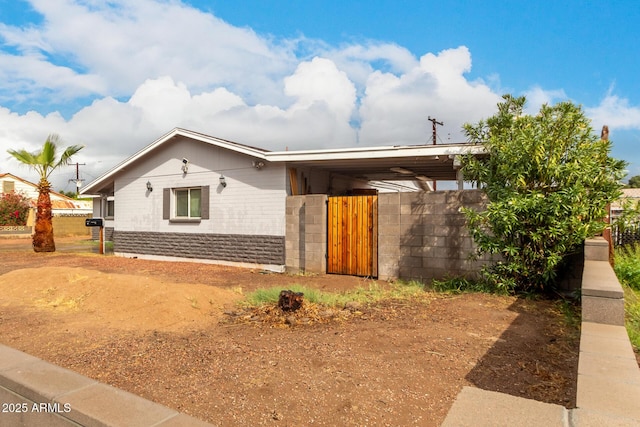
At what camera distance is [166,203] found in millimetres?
13641

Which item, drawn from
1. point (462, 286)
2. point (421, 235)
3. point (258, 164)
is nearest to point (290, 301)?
point (462, 286)

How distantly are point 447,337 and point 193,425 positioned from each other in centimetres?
332

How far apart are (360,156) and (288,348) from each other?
21.4 feet

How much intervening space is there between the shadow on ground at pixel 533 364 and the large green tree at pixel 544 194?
162cm

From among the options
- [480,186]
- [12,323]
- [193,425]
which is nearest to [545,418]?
[193,425]

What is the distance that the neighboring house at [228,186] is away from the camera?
10805 millimetres

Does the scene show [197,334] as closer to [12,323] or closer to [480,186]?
[12,323]

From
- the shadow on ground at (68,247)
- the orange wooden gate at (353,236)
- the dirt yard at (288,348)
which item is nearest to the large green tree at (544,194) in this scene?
the dirt yard at (288,348)

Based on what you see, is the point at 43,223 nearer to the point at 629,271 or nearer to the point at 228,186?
the point at 228,186

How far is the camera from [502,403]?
1.99m

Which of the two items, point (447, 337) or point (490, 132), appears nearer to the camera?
point (447, 337)

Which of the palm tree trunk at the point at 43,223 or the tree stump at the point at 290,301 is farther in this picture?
the palm tree trunk at the point at 43,223

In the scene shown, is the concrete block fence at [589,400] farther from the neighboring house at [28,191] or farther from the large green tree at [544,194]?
the neighboring house at [28,191]

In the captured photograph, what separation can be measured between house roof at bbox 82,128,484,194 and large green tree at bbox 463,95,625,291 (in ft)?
4.30
